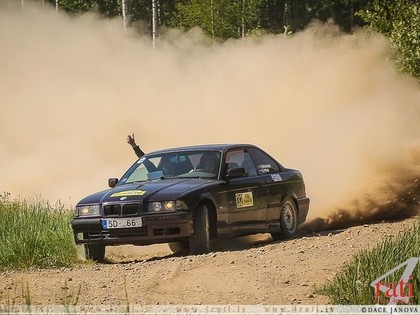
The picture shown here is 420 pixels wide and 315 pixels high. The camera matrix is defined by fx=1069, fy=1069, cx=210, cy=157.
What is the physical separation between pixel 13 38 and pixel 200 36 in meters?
9.60

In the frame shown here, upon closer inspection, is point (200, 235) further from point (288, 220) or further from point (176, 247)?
point (288, 220)

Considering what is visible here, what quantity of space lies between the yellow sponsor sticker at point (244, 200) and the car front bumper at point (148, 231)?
1.29 m

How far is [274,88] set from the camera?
26.0m

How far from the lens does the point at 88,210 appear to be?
13.0 metres

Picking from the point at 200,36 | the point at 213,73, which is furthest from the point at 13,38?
the point at 200,36

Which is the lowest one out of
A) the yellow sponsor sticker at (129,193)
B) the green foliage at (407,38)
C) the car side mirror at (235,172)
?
the yellow sponsor sticker at (129,193)

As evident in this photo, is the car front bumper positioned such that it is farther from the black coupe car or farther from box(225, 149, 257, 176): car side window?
box(225, 149, 257, 176): car side window

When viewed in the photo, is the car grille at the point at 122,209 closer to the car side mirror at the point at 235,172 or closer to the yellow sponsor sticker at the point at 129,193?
the yellow sponsor sticker at the point at 129,193

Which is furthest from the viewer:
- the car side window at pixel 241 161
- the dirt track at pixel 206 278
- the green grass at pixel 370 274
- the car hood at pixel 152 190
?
the car side window at pixel 241 161

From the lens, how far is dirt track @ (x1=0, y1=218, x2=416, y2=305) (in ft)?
31.6

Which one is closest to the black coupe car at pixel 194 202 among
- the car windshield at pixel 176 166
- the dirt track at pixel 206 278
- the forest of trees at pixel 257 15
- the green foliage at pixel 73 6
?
the car windshield at pixel 176 166

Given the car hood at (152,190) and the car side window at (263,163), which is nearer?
the car hood at (152,190)

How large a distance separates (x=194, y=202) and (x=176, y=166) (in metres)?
1.34

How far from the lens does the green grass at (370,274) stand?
28.1ft
